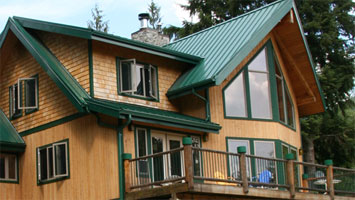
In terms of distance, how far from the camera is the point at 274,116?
21.3 meters

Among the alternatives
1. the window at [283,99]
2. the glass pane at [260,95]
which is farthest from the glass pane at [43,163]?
the window at [283,99]

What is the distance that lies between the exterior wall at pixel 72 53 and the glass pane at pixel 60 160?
2070 millimetres

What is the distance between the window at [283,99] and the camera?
22.4m

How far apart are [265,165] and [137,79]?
4916mm

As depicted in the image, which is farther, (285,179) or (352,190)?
(352,190)

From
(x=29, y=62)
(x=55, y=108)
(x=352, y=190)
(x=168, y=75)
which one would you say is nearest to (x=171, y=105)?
(x=168, y=75)

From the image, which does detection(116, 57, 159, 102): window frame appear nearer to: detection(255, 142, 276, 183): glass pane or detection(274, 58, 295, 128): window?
detection(255, 142, 276, 183): glass pane

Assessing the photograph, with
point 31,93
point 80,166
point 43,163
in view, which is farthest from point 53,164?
point 31,93

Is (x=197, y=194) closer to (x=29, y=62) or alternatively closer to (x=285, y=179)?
(x=285, y=179)

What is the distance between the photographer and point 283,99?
888 inches

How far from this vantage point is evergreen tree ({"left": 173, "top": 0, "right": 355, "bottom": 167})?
1204 inches

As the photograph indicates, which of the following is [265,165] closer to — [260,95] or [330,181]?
[330,181]

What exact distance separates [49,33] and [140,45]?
3.35 meters

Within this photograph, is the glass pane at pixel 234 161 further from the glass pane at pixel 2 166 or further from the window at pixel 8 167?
the glass pane at pixel 2 166
